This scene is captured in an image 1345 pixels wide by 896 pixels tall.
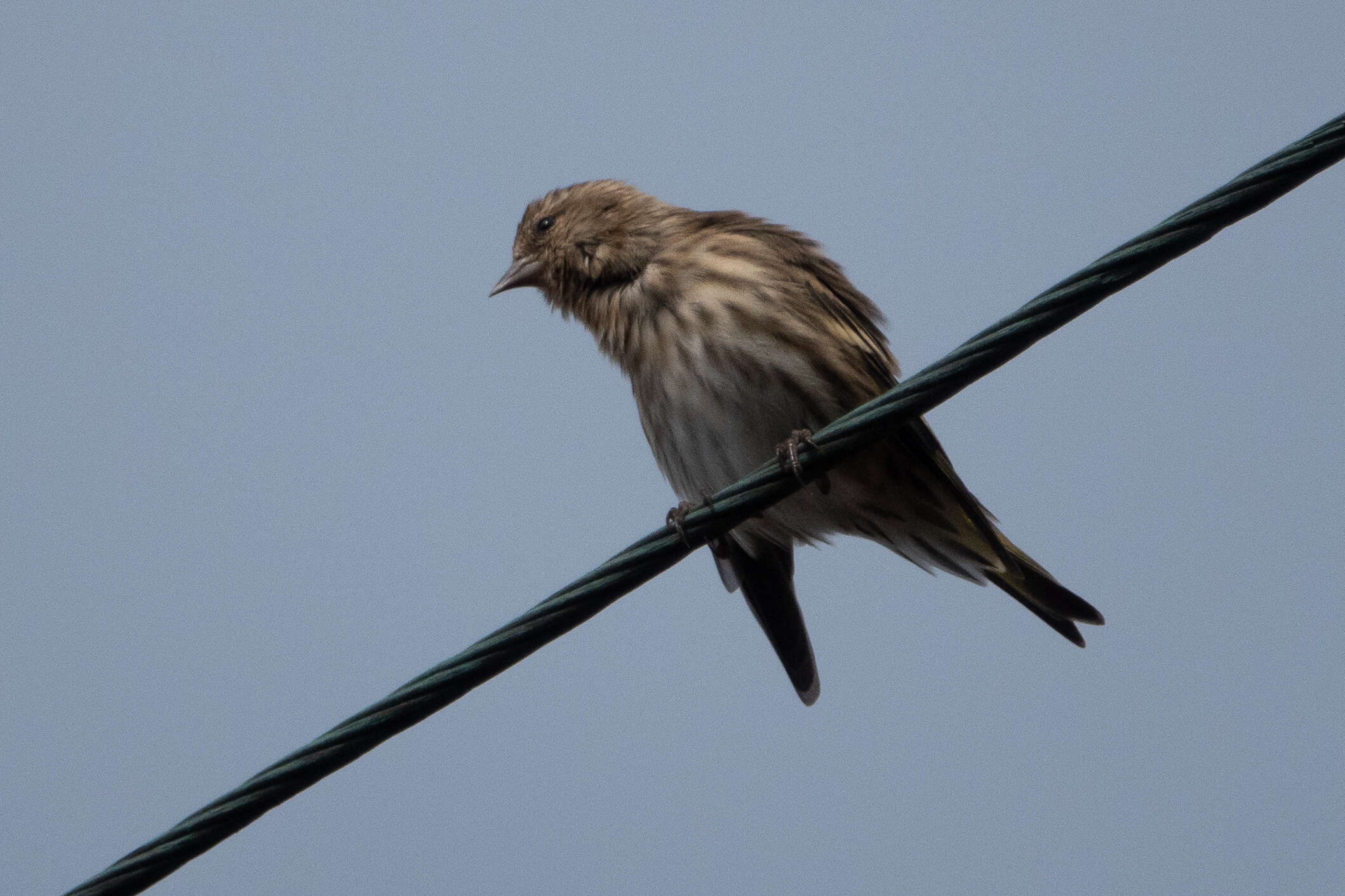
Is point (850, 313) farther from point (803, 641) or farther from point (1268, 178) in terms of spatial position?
point (1268, 178)

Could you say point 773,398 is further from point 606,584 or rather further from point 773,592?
point 606,584

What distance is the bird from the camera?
14.6ft

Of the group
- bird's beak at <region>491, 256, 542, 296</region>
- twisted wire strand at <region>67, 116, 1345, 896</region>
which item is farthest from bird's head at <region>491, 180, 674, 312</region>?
twisted wire strand at <region>67, 116, 1345, 896</region>

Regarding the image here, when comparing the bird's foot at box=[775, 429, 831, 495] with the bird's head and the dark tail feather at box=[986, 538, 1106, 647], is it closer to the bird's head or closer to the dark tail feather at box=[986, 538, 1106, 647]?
the dark tail feather at box=[986, 538, 1106, 647]

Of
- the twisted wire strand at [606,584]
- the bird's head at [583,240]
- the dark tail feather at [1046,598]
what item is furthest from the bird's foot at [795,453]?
the bird's head at [583,240]

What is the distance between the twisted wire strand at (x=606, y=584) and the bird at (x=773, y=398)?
1.10 metres

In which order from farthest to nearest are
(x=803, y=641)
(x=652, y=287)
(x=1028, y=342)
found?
(x=803, y=641) → (x=652, y=287) → (x=1028, y=342)

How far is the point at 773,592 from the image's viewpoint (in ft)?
17.3

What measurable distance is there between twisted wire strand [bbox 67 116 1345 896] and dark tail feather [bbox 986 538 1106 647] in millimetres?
1783

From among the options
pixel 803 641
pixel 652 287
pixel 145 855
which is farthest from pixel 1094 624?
pixel 145 855

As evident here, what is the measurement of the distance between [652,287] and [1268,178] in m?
2.46

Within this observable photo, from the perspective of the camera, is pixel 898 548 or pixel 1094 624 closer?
pixel 1094 624

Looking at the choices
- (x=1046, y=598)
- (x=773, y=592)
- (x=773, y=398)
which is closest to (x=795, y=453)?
(x=773, y=398)

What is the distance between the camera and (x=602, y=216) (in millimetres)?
5535
